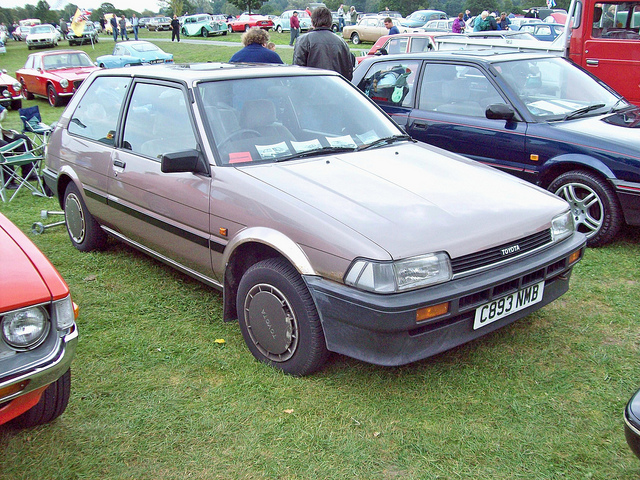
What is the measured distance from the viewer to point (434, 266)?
275 cm

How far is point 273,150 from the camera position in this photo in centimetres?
353

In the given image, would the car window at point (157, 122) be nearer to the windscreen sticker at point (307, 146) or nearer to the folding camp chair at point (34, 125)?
the windscreen sticker at point (307, 146)

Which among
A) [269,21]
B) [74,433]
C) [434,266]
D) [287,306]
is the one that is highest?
[269,21]

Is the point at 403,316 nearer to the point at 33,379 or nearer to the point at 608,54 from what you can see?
the point at 33,379

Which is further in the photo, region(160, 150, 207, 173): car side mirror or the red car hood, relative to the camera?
region(160, 150, 207, 173): car side mirror

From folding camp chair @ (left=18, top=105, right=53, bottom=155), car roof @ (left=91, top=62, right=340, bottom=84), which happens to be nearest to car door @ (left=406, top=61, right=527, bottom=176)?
car roof @ (left=91, top=62, right=340, bottom=84)

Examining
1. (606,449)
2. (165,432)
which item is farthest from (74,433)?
(606,449)

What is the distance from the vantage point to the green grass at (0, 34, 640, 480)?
2.50m

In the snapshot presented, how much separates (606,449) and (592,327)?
1263 millimetres

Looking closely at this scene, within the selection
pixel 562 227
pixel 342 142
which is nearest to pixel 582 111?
pixel 562 227

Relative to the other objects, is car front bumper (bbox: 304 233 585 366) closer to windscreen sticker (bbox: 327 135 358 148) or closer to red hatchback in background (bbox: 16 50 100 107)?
windscreen sticker (bbox: 327 135 358 148)

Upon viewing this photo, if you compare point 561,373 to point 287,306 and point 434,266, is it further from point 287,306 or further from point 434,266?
point 287,306

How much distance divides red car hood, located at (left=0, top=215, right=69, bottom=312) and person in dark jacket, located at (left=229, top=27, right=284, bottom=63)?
470cm

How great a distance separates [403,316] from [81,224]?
346 centimetres
